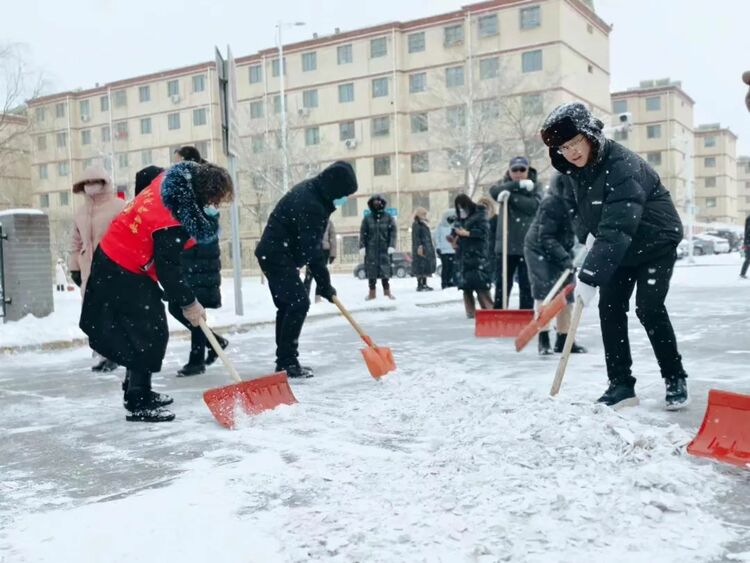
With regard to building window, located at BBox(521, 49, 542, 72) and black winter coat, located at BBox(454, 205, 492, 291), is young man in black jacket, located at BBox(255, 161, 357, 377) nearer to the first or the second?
black winter coat, located at BBox(454, 205, 492, 291)

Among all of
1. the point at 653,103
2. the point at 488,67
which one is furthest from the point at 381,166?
the point at 653,103

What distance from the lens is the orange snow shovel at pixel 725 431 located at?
9.98ft

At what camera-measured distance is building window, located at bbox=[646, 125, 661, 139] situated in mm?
57938

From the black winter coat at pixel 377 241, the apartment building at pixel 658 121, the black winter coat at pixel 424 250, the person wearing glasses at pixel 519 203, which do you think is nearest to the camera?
the person wearing glasses at pixel 519 203

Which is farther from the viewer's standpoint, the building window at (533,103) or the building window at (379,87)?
the building window at (379,87)

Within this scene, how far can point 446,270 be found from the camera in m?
14.4

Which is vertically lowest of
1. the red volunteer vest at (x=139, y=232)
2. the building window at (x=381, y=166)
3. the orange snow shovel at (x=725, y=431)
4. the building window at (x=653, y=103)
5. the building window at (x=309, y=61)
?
the orange snow shovel at (x=725, y=431)

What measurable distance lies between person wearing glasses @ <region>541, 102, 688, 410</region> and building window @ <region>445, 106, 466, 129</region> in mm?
31461

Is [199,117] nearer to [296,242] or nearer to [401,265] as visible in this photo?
[401,265]

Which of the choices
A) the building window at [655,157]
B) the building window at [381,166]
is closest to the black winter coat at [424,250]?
the building window at [381,166]

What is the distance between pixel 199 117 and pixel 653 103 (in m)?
34.2

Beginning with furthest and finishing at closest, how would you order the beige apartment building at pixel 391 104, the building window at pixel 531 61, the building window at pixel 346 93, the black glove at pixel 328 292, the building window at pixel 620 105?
the building window at pixel 620 105 → the building window at pixel 346 93 → the building window at pixel 531 61 → the beige apartment building at pixel 391 104 → the black glove at pixel 328 292

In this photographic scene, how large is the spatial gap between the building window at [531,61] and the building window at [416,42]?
616cm

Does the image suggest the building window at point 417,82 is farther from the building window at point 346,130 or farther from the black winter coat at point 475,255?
the black winter coat at point 475,255
